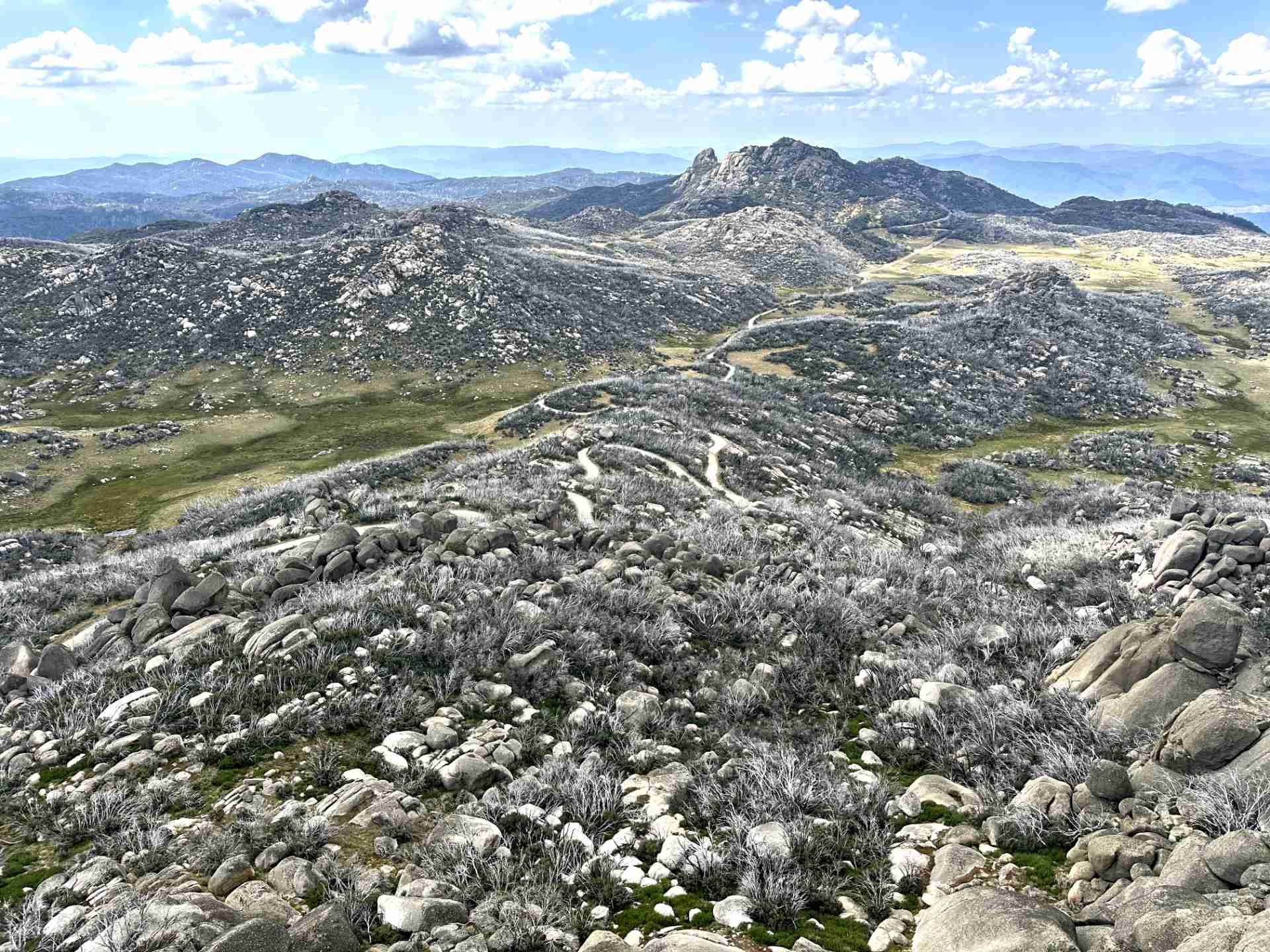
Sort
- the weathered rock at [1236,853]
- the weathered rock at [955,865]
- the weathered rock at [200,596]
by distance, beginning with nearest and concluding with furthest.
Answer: the weathered rock at [1236,853] → the weathered rock at [955,865] → the weathered rock at [200,596]

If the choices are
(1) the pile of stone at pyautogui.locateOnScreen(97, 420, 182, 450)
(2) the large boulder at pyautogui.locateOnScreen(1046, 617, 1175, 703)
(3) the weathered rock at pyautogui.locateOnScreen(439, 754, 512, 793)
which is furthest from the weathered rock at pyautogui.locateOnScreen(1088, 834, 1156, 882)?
(1) the pile of stone at pyautogui.locateOnScreen(97, 420, 182, 450)

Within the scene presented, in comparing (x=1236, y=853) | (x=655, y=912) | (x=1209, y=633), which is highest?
(x=1209, y=633)

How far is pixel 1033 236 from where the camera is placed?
164 metres

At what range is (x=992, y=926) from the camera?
4477mm

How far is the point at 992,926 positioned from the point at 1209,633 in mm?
5333

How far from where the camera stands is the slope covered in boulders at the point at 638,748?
4.91m

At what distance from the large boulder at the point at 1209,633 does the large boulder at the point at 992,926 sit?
471 centimetres

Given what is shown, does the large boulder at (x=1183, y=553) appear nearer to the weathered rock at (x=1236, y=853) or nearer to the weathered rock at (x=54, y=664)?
the weathered rock at (x=1236, y=853)

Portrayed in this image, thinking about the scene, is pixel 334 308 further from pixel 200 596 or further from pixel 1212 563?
pixel 1212 563

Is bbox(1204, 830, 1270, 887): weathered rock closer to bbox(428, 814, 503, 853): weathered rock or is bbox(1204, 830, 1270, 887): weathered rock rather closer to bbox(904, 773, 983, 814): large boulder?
bbox(904, 773, 983, 814): large boulder

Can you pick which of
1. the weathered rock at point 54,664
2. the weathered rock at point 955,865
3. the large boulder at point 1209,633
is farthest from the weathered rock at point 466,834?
the large boulder at point 1209,633

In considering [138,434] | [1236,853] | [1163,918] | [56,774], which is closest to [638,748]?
[1163,918]

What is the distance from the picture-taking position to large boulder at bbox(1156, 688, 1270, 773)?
19.1 feet

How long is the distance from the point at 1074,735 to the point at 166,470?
45659mm
